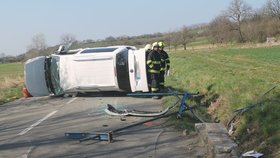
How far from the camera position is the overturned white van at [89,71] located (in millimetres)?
13820

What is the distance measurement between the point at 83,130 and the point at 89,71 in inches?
222

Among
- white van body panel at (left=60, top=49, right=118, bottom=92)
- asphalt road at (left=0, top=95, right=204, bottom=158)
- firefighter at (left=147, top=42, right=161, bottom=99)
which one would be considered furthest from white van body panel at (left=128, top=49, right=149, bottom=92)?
white van body panel at (left=60, top=49, right=118, bottom=92)

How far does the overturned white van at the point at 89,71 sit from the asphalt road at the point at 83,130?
0.86 m

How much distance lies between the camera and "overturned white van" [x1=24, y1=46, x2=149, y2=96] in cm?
1382

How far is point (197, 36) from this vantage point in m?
116

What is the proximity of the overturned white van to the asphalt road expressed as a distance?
86 cm

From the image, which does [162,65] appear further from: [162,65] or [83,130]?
[83,130]

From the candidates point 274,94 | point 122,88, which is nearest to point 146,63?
point 122,88

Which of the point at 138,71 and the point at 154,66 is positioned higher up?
the point at 154,66

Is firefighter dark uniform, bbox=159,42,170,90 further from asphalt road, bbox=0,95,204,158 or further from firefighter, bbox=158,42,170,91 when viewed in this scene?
asphalt road, bbox=0,95,204,158

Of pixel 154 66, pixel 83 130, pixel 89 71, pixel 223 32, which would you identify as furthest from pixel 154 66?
pixel 223 32

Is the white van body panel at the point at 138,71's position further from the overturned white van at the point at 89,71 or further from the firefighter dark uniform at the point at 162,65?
the firefighter dark uniform at the point at 162,65

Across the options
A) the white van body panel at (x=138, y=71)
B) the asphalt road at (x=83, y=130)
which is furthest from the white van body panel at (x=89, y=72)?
the asphalt road at (x=83, y=130)

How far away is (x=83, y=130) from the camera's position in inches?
356
